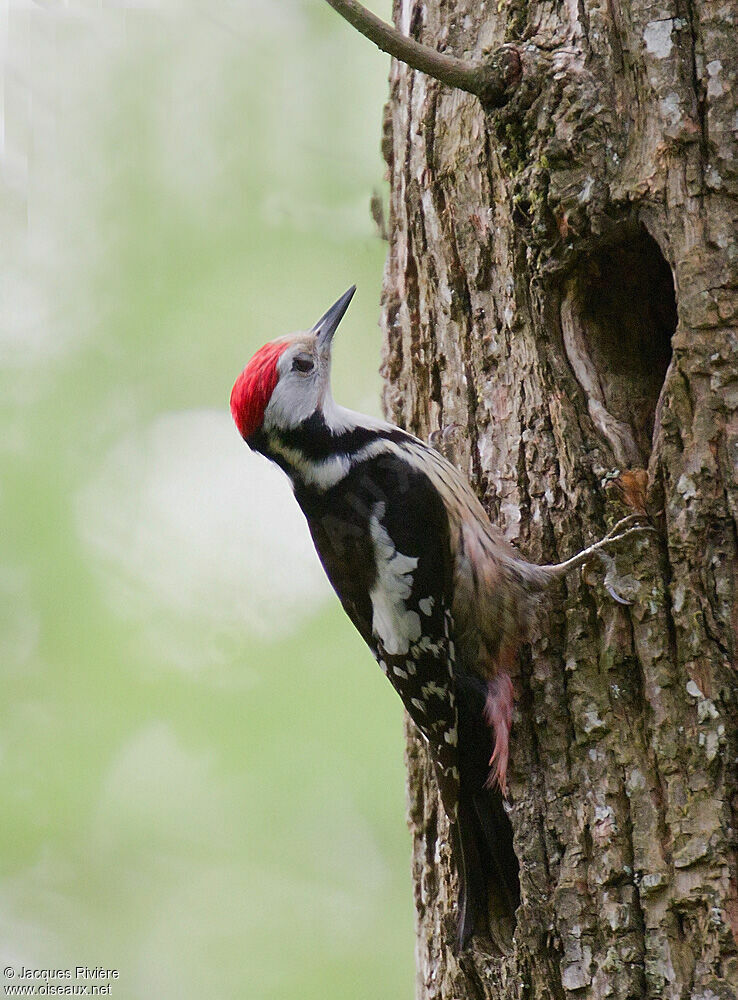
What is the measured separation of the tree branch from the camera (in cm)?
198

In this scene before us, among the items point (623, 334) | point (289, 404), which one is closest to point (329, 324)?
point (289, 404)

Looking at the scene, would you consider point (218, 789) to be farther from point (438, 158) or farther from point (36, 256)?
point (438, 158)

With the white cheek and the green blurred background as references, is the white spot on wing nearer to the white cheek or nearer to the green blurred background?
the white cheek

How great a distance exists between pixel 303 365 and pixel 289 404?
0.14 metres

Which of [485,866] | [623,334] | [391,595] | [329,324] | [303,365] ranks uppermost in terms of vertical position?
[329,324]

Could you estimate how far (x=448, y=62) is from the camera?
7.12 ft

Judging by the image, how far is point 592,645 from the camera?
7.46 ft

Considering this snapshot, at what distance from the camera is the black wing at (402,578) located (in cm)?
268

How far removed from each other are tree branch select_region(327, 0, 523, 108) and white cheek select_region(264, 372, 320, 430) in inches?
41.6

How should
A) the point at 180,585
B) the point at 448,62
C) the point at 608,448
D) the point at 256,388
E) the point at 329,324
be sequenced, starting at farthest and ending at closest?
Result: the point at 180,585 → the point at 329,324 → the point at 256,388 → the point at 608,448 → the point at 448,62

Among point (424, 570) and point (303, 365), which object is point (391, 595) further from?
point (303, 365)

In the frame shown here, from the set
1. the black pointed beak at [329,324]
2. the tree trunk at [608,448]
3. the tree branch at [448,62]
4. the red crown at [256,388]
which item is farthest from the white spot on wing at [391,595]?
the tree branch at [448,62]

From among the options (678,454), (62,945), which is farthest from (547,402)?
(62,945)

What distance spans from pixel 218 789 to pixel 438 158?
2.90 meters
